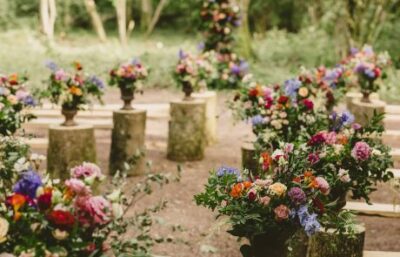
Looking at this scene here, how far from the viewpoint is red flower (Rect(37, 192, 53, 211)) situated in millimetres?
2375

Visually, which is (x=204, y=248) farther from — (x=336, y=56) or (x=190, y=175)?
(x=336, y=56)

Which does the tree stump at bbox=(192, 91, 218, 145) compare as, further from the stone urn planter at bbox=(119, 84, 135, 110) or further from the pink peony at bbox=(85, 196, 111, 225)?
the pink peony at bbox=(85, 196, 111, 225)

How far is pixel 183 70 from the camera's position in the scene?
27.3 feet

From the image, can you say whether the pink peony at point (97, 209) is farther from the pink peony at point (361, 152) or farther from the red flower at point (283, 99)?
the red flower at point (283, 99)

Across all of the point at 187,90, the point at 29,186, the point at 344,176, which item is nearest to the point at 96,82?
the point at 187,90

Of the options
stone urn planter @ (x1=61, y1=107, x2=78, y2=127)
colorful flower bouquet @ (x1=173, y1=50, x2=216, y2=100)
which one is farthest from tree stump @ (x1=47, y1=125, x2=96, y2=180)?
colorful flower bouquet @ (x1=173, y1=50, x2=216, y2=100)

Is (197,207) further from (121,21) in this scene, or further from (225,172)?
(121,21)

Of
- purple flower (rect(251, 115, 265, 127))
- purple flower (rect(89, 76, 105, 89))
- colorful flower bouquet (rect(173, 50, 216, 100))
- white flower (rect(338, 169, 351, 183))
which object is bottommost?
white flower (rect(338, 169, 351, 183))

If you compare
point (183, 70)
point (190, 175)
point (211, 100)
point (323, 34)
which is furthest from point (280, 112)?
point (323, 34)

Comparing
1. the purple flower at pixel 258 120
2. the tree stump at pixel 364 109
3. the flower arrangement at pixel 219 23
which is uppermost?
the flower arrangement at pixel 219 23

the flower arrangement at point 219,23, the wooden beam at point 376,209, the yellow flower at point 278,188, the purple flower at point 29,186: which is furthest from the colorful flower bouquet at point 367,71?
the purple flower at point 29,186

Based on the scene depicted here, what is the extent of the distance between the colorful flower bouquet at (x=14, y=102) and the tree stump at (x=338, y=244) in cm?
266

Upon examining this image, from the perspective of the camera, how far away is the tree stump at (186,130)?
323 inches

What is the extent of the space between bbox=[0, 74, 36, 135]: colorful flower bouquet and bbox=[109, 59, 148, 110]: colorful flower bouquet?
1.39 m
